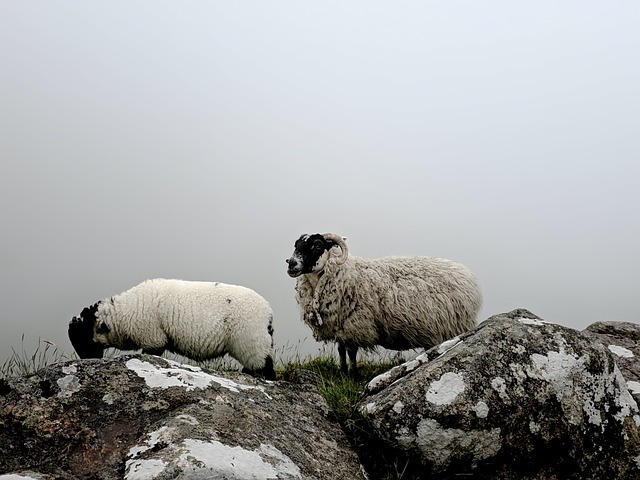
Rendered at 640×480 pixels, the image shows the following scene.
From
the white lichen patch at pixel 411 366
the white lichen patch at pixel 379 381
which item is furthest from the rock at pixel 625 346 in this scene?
the white lichen patch at pixel 379 381

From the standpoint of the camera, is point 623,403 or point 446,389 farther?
point 623,403

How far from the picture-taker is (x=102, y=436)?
11.6 feet

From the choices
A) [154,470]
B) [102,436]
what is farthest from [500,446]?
[102,436]

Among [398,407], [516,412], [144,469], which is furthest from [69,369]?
[516,412]

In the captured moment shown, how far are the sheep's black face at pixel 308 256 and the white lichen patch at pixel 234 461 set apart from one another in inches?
224

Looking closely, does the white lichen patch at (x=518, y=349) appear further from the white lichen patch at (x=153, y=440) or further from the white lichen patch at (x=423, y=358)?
the white lichen patch at (x=153, y=440)

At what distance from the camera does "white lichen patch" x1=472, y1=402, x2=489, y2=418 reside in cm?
439

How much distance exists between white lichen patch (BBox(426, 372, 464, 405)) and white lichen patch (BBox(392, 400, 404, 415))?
23 cm

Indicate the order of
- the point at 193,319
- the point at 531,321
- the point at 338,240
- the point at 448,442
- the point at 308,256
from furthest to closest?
1. the point at 193,319
2. the point at 338,240
3. the point at 308,256
4. the point at 531,321
5. the point at 448,442

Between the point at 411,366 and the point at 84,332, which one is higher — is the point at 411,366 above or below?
above

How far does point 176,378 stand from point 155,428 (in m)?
0.68

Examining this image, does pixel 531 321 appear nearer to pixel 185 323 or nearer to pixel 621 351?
pixel 621 351

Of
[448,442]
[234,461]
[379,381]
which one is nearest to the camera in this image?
[234,461]

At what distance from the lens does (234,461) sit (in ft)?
10.7
